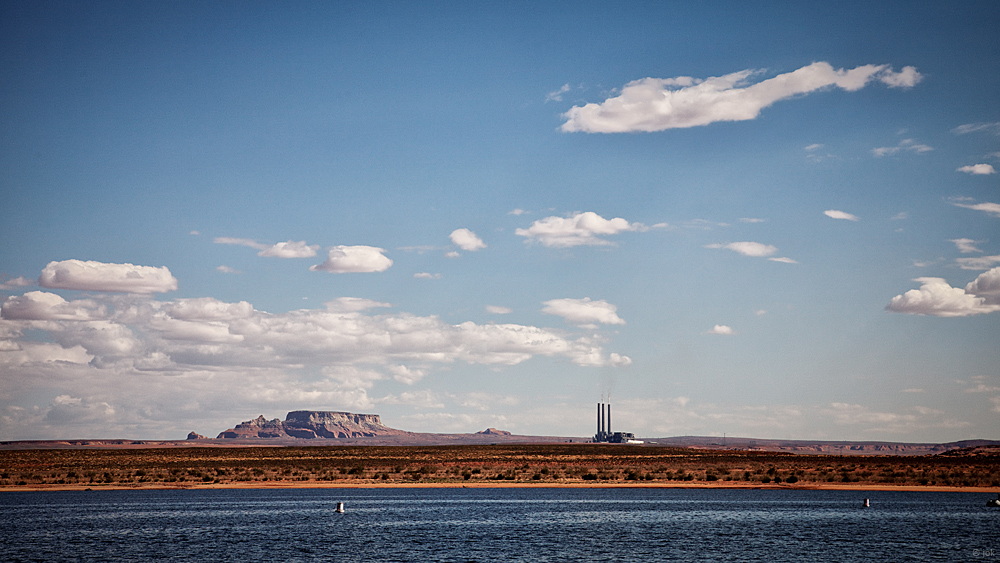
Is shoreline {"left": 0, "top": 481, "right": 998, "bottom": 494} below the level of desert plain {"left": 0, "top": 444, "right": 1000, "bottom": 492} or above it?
below

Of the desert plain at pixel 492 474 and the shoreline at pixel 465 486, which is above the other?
the desert plain at pixel 492 474

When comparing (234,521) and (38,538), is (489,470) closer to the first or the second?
(234,521)

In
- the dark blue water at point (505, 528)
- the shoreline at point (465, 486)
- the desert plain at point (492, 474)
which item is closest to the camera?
the dark blue water at point (505, 528)

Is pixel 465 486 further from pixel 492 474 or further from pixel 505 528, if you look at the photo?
pixel 505 528

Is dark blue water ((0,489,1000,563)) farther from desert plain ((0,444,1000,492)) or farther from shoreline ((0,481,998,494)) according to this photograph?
desert plain ((0,444,1000,492))

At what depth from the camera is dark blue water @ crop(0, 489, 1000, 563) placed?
152ft

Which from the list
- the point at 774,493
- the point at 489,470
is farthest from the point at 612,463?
the point at 774,493

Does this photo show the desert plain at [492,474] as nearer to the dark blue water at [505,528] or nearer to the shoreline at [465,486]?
the shoreline at [465,486]

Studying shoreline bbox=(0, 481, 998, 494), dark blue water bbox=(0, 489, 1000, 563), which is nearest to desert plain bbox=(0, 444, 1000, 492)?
shoreline bbox=(0, 481, 998, 494)

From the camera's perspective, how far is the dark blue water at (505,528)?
1826 inches

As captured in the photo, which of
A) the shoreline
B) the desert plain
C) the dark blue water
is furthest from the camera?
the desert plain

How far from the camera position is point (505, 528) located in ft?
189

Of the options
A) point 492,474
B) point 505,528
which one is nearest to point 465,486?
point 492,474

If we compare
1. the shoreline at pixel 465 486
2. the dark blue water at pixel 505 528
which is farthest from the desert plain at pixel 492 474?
the dark blue water at pixel 505 528
